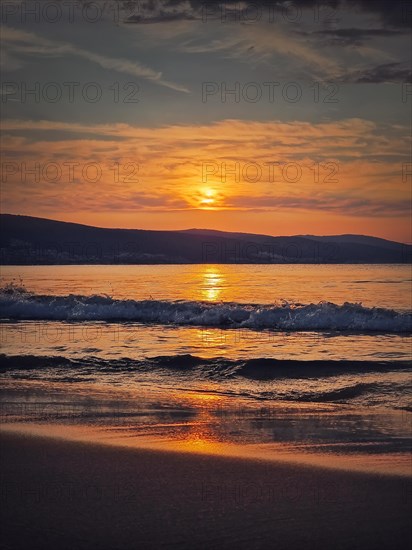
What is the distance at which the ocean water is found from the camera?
8273mm

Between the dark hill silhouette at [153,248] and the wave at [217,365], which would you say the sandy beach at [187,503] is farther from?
Result: the dark hill silhouette at [153,248]

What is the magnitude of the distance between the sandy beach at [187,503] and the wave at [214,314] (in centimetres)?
1842

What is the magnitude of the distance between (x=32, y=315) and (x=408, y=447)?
26.0m

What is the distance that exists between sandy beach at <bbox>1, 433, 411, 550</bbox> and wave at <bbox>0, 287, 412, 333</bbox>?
1842cm

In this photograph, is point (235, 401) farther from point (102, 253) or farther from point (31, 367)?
point (102, 253)

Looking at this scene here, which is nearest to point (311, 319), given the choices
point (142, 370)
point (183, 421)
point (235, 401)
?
point (142, 370)

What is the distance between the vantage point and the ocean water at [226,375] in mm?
8273

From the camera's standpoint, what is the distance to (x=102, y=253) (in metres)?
150

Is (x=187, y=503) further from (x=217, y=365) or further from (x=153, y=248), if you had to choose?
(x=153, y=248)

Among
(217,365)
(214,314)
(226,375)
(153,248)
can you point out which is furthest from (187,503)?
(153,248)

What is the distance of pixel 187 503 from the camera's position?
17.0ft

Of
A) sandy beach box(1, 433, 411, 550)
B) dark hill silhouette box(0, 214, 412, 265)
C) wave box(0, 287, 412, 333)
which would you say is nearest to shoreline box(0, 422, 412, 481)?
sandy beach box(1, 433, 411, 550)

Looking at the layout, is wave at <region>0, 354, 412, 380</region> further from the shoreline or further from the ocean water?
the shoreline

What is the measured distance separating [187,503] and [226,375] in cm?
837
